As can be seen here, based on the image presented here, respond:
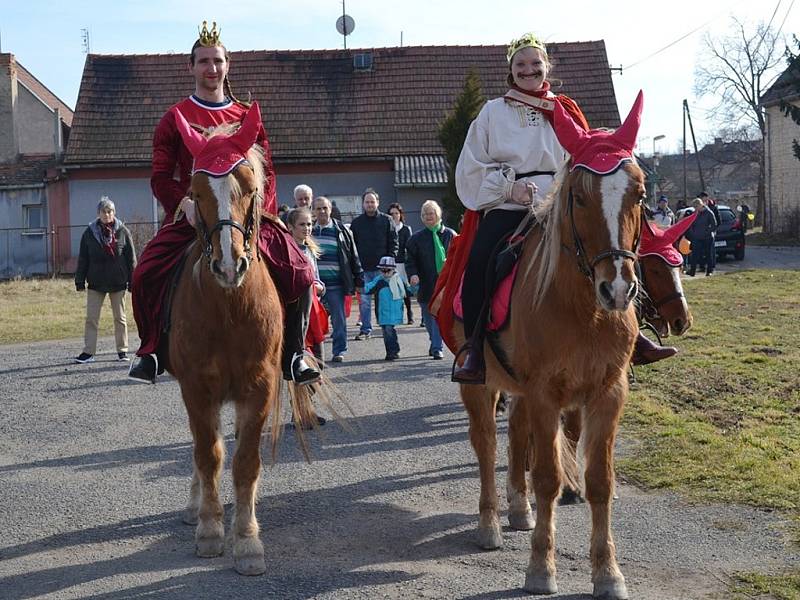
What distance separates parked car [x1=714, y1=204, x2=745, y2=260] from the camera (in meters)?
33.8

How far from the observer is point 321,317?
29.7 feet

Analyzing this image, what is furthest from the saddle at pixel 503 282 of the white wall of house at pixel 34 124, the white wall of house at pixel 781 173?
the white wall of house at pixel 781 173

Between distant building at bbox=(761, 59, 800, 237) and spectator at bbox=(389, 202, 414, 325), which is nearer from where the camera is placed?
spectator at bbox=(389, 202, 414, 325)

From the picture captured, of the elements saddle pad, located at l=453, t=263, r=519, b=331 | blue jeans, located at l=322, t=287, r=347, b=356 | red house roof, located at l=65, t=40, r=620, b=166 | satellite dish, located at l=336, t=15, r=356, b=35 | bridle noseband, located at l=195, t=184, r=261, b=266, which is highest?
satellite dish, located at l=336, t=15, r=356, b=35

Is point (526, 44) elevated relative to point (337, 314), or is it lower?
elevated

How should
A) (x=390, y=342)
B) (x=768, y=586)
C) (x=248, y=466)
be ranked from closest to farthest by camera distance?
(x=768, y=586), (x=248, y=466), (x=390, y=342)

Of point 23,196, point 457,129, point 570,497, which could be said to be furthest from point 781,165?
point 570,497

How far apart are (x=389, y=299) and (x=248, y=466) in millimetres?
9281

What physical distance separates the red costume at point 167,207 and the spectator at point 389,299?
8.07 meters

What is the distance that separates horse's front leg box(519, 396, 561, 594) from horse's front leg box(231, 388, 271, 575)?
1.52 m

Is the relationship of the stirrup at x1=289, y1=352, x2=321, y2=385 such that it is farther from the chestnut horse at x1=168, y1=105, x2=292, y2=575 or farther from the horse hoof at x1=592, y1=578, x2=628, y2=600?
the horse hoof at x1=592, y1=578, x2=628, y2=600

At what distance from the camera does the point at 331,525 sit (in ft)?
21.6

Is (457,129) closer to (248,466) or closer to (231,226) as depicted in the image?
(248,466)

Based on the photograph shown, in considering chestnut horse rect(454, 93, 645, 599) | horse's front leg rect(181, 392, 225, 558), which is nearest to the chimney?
horse's front leg rect(181, 392, 225, 558)
